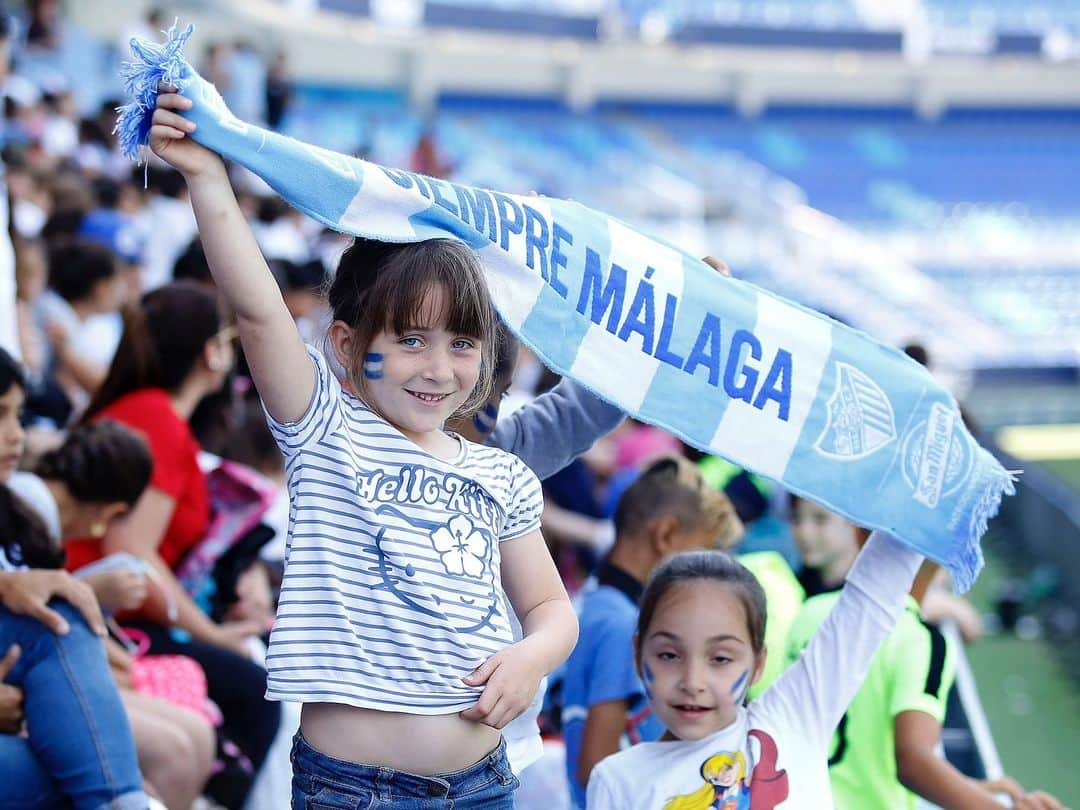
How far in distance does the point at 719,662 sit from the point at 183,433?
158 cm

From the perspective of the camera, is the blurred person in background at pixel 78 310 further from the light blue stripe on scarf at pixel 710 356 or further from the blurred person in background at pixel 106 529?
the light blue stripe on scarf at pixel 710 356

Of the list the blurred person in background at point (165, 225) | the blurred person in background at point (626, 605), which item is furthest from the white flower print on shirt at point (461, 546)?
the blurred person in background at point (165, 225)

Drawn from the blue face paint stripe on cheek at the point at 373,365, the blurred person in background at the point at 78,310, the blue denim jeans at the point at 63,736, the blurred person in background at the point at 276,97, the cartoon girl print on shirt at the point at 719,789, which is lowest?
the blue denim jeans at the point at 63,736

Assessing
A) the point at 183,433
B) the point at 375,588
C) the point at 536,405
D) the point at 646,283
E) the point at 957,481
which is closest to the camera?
the point at 375,588

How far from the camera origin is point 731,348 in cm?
209

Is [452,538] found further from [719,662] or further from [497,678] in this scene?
[719,662]

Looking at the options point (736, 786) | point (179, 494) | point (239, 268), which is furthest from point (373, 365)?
point (179, 494)

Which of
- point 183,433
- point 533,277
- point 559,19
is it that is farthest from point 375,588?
point 559,19

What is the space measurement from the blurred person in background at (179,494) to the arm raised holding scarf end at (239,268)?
5.13 feet

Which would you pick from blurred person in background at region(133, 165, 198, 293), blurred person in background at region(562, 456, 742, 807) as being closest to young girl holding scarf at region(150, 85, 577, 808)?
blurred person in background at region(562, 456, 742, 807)

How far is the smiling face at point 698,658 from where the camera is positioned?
2111 mm

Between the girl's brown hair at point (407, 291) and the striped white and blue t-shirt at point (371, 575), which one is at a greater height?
the girl's brown hair at point (407, 291)

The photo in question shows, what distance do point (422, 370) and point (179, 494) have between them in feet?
5.56

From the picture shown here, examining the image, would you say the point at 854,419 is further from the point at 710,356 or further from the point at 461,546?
the point at 461,546
